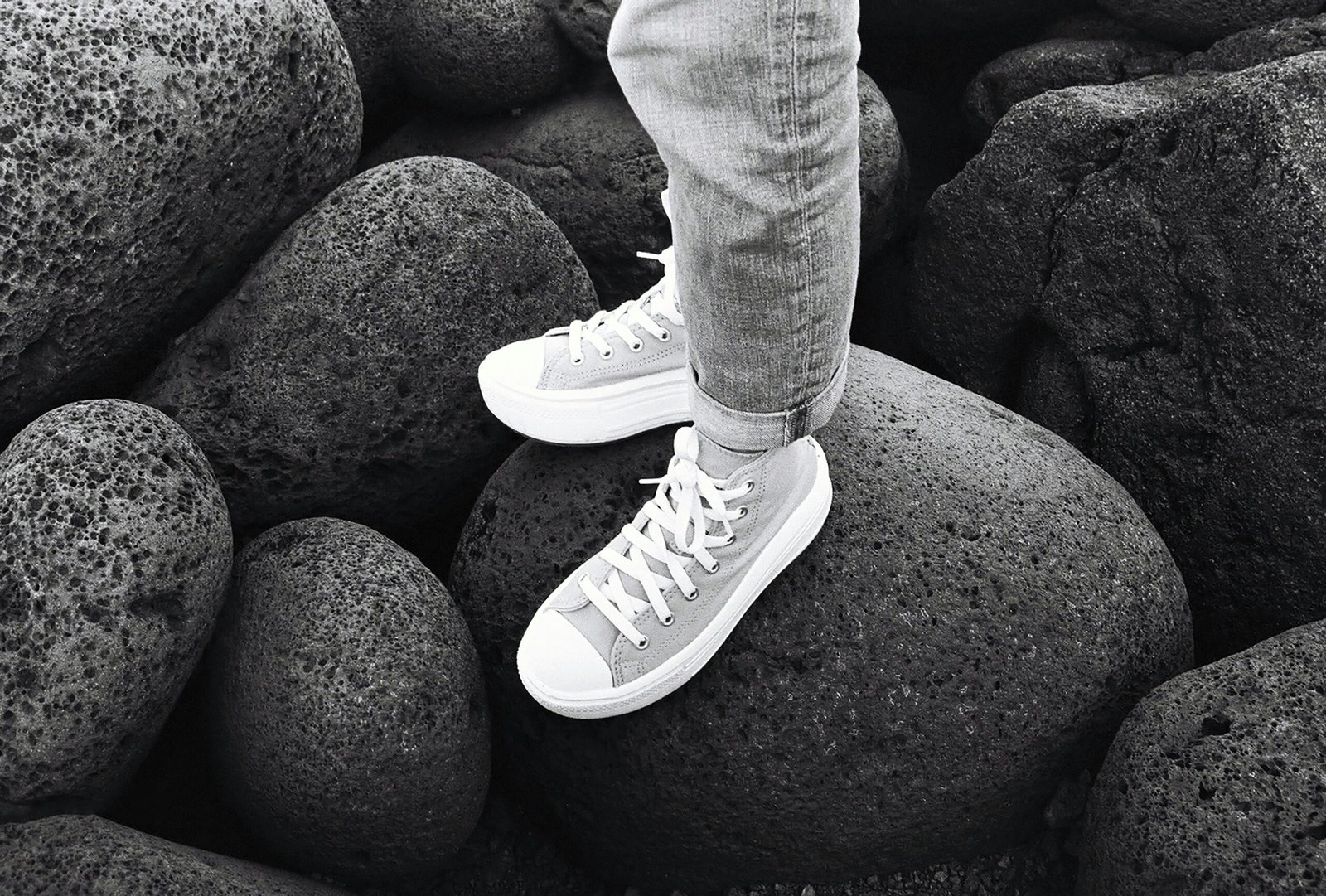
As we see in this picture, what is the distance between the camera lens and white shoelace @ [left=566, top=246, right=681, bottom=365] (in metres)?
1.95

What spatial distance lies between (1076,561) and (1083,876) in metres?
0.47

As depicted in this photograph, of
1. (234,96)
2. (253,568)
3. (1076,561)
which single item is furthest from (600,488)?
(234,96)

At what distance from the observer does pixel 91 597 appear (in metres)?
1.58

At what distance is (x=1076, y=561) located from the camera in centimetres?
187

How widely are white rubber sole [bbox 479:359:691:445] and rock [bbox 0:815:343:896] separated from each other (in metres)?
0.79

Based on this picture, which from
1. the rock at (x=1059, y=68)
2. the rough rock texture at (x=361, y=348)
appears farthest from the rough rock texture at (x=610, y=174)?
the rough rock texture at (x=361, y=348)

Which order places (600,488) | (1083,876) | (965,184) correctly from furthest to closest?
(965,184) < (600,488) < (1083,876)

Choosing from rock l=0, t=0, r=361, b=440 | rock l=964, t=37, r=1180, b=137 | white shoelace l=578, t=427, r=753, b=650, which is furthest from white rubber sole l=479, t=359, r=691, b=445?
rock l=964, t=37, r=1180, b=137

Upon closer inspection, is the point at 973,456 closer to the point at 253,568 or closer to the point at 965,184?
the point at 965,184

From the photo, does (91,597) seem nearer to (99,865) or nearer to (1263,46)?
(99,865)

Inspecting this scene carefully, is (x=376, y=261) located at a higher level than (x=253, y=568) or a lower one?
higher

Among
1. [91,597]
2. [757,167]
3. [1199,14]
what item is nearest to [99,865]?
[91,597]

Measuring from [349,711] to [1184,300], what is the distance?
1.57 meters

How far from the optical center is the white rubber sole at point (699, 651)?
1.73m
